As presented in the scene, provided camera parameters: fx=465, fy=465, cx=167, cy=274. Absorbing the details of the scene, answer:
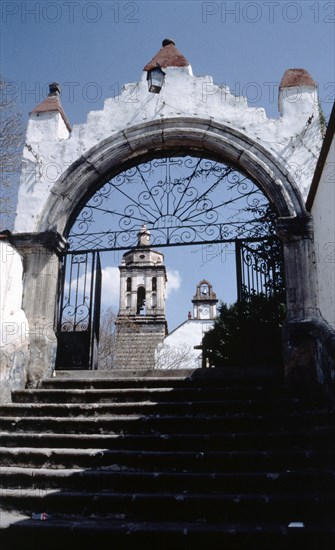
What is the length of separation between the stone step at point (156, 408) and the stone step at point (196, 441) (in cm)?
46

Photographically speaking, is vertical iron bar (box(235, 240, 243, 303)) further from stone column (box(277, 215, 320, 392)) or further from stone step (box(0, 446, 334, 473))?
stone step (box(0, 446, 334, 473))

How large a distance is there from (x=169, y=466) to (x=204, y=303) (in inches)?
1417

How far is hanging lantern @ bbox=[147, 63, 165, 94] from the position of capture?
7.70m

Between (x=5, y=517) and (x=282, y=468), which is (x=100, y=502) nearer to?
(x=5, y=517)

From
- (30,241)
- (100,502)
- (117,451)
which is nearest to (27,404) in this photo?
(117,451)

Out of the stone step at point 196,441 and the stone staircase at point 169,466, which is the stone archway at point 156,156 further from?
the stone step at point 196,441

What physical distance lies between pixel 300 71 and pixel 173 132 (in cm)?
239

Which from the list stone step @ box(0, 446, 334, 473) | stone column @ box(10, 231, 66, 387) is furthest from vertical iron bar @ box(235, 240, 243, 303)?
stone step @ box(0, 446, 334, 473)

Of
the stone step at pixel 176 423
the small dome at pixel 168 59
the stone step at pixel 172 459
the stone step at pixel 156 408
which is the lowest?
the stone step at pixel 172 459

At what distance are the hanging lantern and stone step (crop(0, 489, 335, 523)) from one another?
20.5ft

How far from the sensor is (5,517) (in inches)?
145

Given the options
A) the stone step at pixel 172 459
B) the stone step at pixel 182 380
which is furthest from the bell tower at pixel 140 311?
the stone step at pixel 172 459

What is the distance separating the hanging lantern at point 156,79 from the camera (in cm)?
770

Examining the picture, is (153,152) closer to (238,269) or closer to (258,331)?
(238,269)
